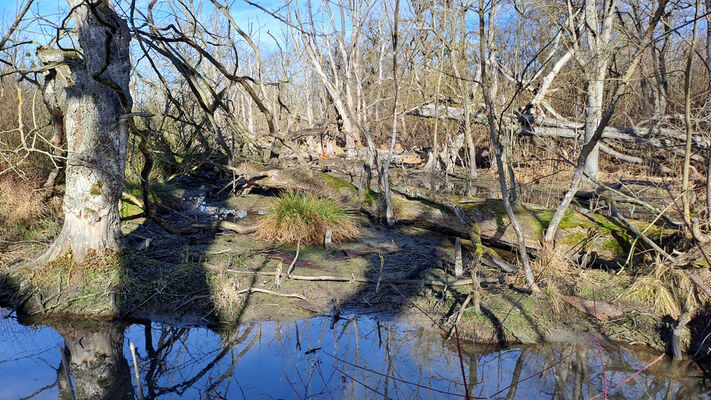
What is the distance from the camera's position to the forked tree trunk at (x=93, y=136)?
5.36 m

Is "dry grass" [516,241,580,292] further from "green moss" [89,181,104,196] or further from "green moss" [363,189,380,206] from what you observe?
"green moss" [89,181,104,196]

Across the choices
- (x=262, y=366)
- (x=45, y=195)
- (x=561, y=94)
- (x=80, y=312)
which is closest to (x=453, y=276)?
(x=262, y=366)

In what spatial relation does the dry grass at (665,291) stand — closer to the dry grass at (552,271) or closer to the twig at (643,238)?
the twig at (643,238)

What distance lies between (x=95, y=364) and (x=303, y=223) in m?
3.58

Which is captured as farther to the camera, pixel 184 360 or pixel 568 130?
pixel 568 130

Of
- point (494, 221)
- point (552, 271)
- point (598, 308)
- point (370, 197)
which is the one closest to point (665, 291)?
point (598, 308)

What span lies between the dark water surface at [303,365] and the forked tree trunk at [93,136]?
3.26ft

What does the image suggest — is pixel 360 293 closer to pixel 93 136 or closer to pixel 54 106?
pixel 93 136

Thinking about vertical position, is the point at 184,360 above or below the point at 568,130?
below

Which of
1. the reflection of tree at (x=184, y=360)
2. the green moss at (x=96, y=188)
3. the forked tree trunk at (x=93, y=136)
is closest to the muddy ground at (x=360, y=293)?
the reflection of tree at (x=184, y=360)

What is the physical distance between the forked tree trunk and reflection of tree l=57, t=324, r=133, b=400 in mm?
973

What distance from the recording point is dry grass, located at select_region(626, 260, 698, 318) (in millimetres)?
5250

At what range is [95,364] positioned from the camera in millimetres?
4680

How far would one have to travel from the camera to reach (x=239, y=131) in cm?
618
